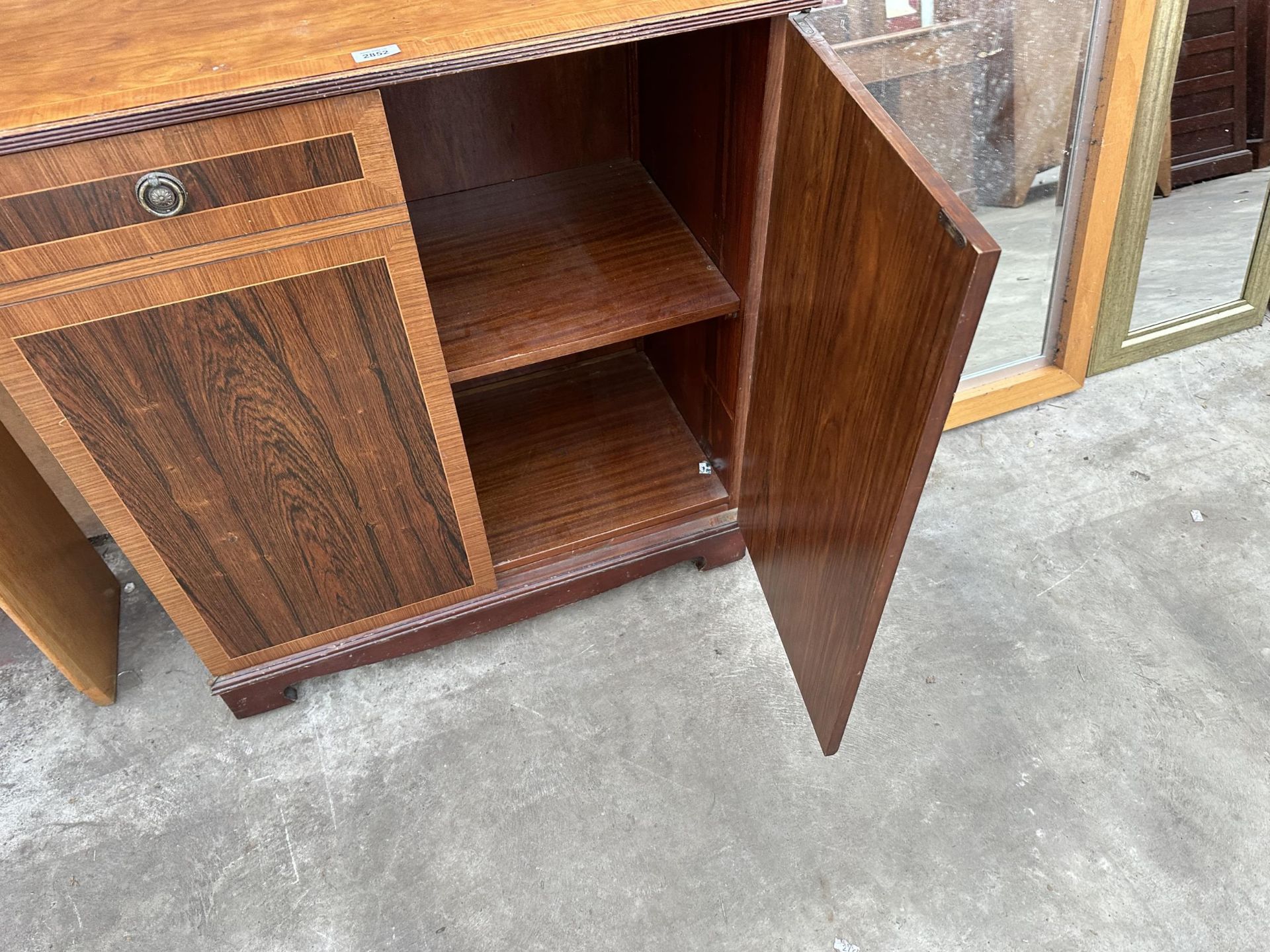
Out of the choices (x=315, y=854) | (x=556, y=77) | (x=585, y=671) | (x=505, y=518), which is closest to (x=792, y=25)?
(x=556, y=77)

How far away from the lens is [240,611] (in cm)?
113

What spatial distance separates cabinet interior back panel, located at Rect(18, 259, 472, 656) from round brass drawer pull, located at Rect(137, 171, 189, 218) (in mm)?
92

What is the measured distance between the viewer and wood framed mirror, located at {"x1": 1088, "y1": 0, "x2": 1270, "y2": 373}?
1.36 m

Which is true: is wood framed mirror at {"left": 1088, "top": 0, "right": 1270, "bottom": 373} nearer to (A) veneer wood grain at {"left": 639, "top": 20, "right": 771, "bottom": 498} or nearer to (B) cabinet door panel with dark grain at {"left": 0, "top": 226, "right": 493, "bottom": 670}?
(A) veneer wood grain at {"left": 639, "top": 20, "right": 771, "bottom": 498}

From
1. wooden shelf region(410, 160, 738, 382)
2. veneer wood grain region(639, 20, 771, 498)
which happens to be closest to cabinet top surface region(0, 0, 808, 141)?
veneer wood grain region(639, 20, 771, 498)

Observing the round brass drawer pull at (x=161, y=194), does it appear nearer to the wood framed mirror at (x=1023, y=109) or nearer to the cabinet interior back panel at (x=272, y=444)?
the cabinet interior back panel at (x=272, y=444)

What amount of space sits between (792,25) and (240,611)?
0.94 meters

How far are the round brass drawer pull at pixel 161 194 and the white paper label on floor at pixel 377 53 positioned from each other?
0.19 meters

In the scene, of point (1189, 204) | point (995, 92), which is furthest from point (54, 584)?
point (1189, 204)

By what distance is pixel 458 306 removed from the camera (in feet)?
3.73

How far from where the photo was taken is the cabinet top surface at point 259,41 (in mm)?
749

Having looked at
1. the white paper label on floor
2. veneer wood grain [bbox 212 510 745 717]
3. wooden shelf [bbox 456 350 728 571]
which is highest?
the white paper label on floor

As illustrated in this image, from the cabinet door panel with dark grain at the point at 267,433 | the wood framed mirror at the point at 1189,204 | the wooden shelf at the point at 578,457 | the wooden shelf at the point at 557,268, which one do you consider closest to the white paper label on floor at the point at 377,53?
the cabinet door panel with dark grain at the point at 267,433

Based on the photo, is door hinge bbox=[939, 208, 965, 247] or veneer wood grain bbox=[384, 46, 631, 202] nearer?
door hinge bbox=[939, 208, 965, 247]
